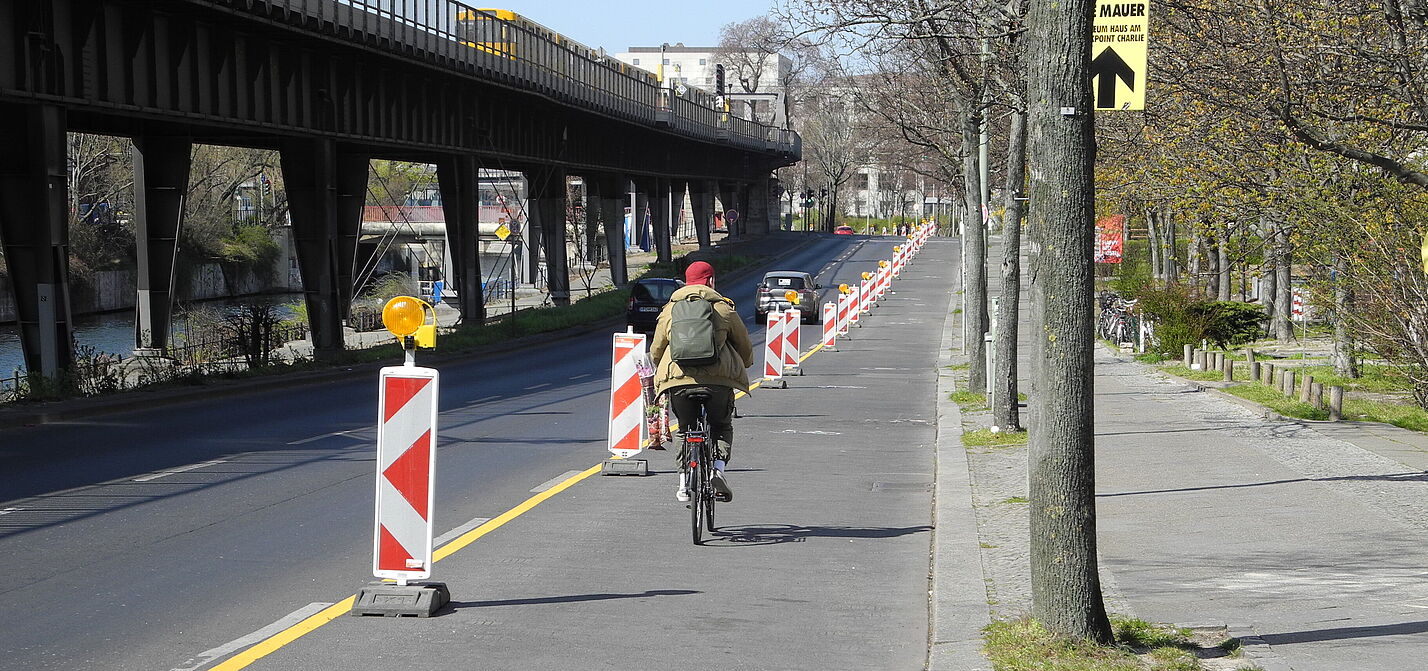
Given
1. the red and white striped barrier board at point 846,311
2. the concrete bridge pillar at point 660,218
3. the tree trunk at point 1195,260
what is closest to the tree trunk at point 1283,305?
the tree trunk at point 1195,260

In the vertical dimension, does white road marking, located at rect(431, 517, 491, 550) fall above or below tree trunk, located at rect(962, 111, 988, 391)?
below

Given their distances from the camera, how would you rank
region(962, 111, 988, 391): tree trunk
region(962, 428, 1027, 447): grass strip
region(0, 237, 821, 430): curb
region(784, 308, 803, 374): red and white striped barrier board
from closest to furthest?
1. region(962, 428, 1027, 447): grass strip
2. region(0, 237, 821, 430): curb
3. region(962, 111, 988, 391): tree trunk
4. region(784, 308, 803, 374): red and white striped barrier board

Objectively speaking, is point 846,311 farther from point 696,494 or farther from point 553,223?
point 696,494

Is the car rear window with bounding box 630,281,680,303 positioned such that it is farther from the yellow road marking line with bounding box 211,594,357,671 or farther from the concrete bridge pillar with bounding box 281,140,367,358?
the yellow road marking line with bounding box 211,594,357,671

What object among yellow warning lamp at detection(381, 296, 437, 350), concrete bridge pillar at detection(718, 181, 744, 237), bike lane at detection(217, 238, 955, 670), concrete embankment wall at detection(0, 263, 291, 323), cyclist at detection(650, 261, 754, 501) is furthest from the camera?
concrete bridge pillar at detection(718, 181, 744, 237)

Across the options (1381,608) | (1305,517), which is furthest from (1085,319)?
(1305,517)

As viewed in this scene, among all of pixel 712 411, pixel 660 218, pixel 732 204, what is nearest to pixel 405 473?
pixel 712 411

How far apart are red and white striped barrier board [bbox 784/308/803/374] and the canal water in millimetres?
18966

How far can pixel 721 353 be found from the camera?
31.2 feet

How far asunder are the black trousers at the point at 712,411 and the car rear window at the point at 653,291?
31.7 metres

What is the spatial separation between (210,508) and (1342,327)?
17026 mm

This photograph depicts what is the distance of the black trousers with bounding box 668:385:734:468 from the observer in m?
9.55

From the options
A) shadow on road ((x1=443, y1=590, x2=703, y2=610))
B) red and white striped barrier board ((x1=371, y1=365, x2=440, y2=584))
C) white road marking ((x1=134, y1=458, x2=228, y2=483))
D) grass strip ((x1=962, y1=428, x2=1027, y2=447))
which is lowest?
grass strip ((x1=962, y1=428, x2=1027, y2=447))

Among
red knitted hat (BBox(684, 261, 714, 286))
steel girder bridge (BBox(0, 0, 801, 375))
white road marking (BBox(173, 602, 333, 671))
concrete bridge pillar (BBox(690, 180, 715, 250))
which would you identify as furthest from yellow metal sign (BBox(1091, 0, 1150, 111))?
concrete bridge pillar (BBox(690, 180, 715, 250))
